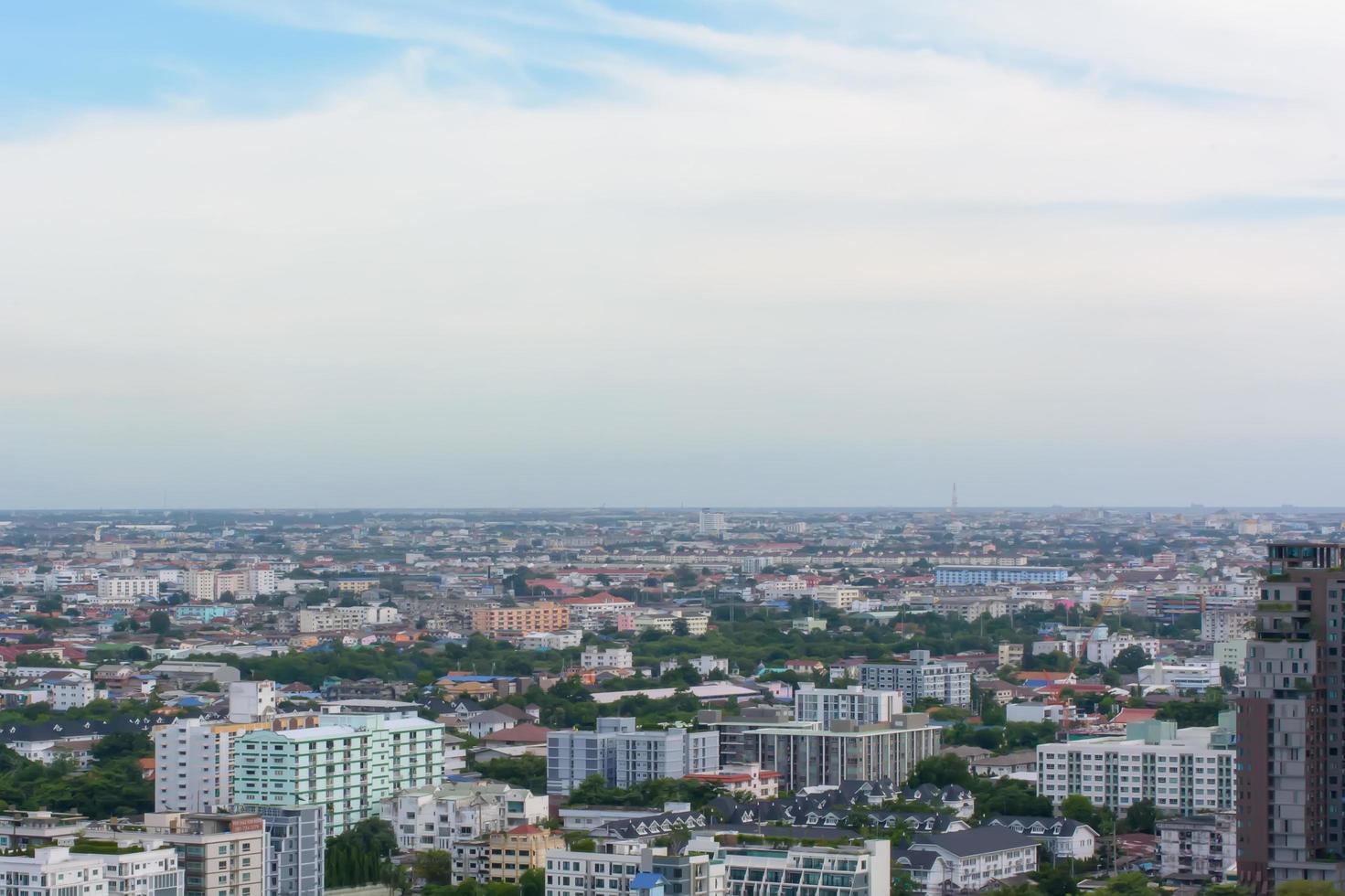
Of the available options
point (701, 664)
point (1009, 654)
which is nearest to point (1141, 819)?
point (701, 664)

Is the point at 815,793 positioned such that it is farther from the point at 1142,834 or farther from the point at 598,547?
the point at 598,547

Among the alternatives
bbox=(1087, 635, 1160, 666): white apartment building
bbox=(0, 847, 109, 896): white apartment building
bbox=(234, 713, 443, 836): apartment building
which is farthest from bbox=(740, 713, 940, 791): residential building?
bbox=(1087, 635, 1160, 666): white apartment building

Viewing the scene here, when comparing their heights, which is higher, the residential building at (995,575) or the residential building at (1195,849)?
the residential building at (995,575)

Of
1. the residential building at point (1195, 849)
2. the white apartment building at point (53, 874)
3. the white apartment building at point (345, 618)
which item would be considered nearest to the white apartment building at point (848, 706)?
the residential building at point (1195, 849)

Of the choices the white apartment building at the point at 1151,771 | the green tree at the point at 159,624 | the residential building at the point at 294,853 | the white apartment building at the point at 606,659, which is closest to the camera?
the residential building at the point at 294,853

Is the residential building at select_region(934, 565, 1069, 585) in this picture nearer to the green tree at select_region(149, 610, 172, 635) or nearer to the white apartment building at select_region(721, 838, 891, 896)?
the green tree at select_region(149, 610, 172, 635)

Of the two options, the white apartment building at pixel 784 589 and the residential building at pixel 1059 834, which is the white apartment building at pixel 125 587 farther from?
the residential building at pixel 1059 834
